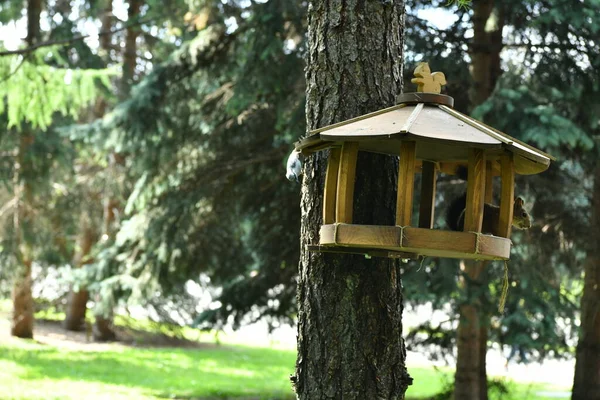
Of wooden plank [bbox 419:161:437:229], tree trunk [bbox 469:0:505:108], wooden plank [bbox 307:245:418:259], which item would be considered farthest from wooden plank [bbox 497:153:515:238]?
tree trunk [bbox 469:0:505:108]

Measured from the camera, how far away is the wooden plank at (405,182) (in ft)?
10.4

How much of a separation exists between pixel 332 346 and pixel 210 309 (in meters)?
7.06

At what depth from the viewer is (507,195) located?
3.43 metres

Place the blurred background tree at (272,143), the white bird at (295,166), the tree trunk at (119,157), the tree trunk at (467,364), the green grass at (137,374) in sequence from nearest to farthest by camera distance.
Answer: the white bird at (295,166), the blurred background tree at (272,143), the tree trunk at (467,364), the green grass at (137,374), the tree trunk at (119,157)

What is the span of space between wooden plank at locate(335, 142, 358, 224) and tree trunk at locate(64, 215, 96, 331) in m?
13.6

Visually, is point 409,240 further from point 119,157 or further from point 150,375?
point 119,157

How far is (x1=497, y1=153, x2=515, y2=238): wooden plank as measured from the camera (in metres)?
3.40

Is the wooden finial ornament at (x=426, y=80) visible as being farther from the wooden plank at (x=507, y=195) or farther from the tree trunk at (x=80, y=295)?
the tree trunk at (x=80, y=295)

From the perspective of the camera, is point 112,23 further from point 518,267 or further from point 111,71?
point 518,267

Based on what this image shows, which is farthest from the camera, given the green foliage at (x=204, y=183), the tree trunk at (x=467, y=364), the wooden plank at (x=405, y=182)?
the green foliage at (x=204, y=183)

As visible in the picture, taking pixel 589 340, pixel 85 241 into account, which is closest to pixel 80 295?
pixel 85 241

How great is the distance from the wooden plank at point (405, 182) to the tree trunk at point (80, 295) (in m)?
13.7

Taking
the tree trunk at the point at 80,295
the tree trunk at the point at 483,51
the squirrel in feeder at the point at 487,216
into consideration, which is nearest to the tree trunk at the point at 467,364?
the tree trunk at the point at 483,51

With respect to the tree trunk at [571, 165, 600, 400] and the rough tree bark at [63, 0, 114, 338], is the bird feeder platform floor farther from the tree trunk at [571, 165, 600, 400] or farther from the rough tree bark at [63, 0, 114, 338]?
the rough tree bark at [63, 0, 114, 338]
